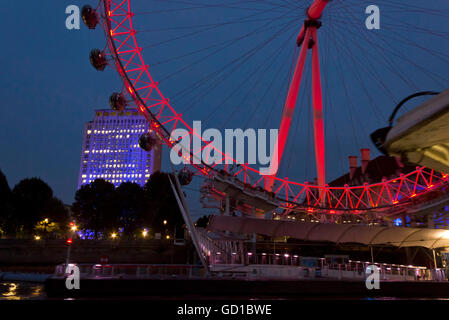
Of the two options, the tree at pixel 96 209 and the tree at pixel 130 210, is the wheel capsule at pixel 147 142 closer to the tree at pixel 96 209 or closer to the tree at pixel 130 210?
the tree at pixel 130 210

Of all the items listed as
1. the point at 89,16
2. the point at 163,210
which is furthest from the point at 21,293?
the point at 163,210

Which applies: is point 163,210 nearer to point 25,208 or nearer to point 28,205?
point 28,205

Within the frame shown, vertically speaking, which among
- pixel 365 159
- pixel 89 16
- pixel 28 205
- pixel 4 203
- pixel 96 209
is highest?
pixel 89 16

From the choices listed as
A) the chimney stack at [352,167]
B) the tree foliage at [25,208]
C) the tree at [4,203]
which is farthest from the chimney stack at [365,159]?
the tree at [4,203]

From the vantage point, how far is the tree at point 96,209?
7288cm

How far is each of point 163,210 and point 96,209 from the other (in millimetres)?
13580

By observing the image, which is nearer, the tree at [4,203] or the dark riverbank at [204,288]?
the dark riverbank at [204,288]

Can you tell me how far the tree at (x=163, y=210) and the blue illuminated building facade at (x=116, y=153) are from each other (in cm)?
8027

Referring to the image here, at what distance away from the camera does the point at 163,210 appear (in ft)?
259

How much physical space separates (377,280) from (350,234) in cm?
1261

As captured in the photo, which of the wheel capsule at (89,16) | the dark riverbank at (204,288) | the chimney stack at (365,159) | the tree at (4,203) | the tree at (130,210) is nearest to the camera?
the dark riverbank at (204,288)

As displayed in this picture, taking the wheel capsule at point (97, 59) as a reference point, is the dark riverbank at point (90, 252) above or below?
below
